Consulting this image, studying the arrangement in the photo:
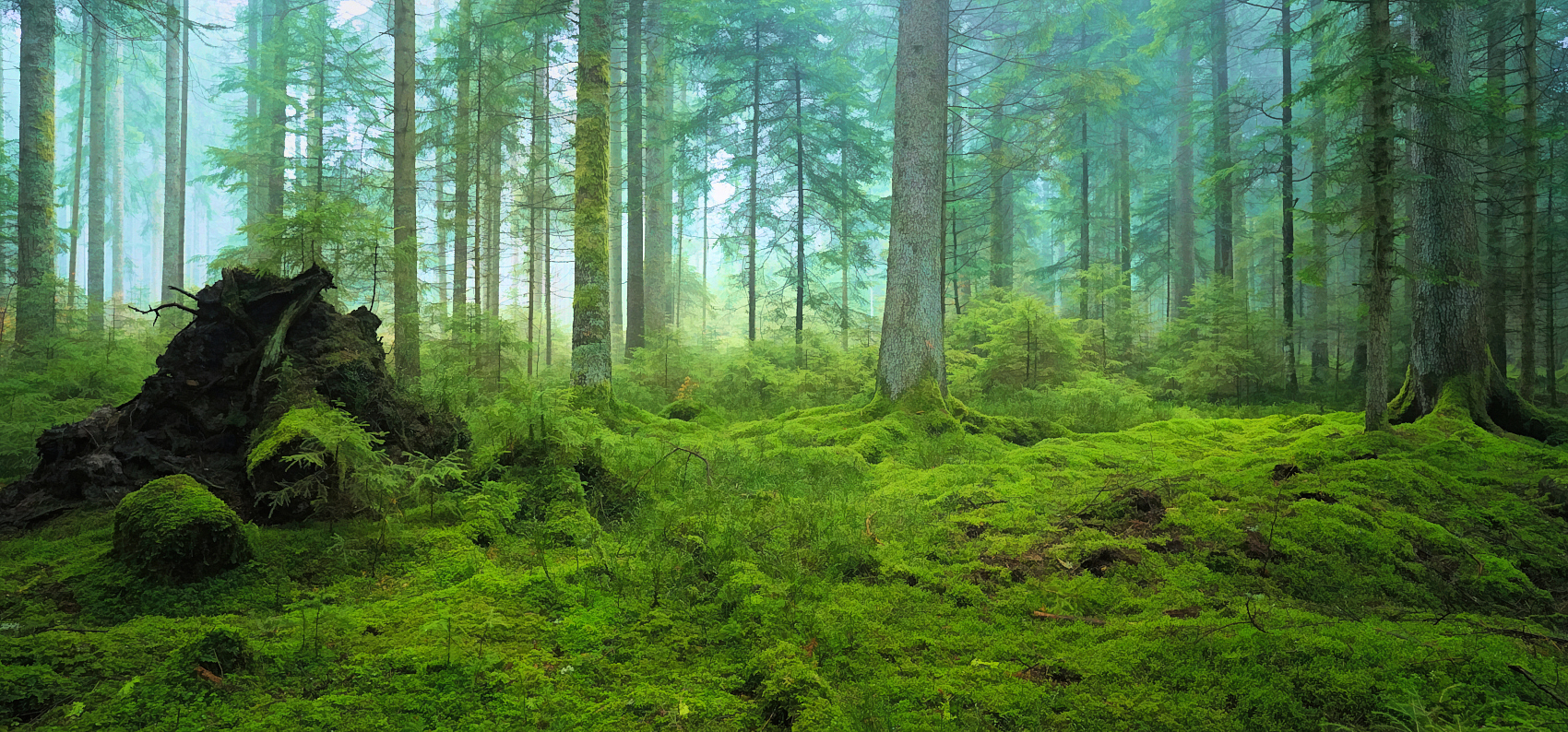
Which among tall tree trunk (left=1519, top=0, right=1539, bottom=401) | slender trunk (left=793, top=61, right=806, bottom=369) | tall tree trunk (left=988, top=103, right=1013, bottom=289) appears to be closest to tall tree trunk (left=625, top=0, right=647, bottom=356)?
slender trunk (left=793, top=61, right=806, bottom=369)

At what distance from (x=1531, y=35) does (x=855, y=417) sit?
36.3ft

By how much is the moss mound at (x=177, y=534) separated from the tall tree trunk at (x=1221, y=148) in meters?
15.5

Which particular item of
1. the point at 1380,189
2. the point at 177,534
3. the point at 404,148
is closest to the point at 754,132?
the point at 404,148

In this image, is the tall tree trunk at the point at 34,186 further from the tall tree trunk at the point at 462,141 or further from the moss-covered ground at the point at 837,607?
the moss-covered ground at the point at 837,607

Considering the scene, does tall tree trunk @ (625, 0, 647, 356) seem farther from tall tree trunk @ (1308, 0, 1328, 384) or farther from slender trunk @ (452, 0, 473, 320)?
tall tree trunk @ (1308, 0, 1328, 384)

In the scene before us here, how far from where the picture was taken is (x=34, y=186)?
9.98 meters

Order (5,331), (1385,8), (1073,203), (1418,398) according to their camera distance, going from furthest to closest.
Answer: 1. (1073,203)
2. (5,331)
3. (1418,398)
4. (1385,8)

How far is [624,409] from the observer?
8773 mm

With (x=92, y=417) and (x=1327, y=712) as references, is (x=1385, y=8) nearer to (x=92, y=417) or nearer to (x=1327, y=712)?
(x=1327, y=712)

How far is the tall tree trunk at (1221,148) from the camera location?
14.6 meters

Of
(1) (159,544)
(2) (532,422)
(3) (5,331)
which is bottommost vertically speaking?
(1) (159,544)

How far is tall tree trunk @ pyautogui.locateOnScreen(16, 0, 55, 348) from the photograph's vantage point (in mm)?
9773

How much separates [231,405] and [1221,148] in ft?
61.6

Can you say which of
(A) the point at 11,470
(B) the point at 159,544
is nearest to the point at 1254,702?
(B) the point at 159,544
